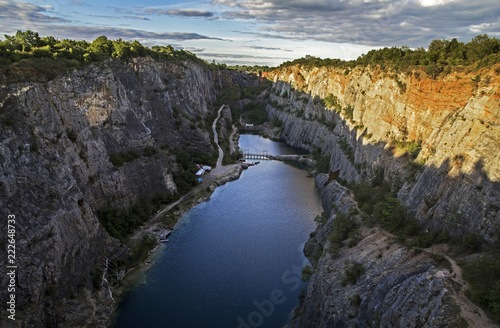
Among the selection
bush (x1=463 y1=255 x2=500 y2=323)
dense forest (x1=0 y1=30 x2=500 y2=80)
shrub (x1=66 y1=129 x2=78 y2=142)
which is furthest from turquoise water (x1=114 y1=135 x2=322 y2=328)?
dense forest (x1=0 y1=30 x2=500 y2=80)

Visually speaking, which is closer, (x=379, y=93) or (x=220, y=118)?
(x=379, y=93)

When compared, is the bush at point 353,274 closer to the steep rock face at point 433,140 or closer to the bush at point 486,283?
the steep rock face at point 433,140

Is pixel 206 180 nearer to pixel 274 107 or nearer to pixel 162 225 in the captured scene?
pixel 162 225

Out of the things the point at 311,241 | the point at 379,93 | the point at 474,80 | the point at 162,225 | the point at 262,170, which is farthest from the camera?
the point at 262,170

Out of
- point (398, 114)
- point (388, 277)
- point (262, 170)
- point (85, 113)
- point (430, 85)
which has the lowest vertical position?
point (262, 170)

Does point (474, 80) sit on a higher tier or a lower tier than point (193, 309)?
higher

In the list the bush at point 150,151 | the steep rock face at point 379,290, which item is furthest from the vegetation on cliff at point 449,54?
the bush at point 150,151

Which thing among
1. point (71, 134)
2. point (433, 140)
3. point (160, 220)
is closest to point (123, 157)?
point (160, 220)

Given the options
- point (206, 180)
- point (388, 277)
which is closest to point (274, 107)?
point (206, 180)
